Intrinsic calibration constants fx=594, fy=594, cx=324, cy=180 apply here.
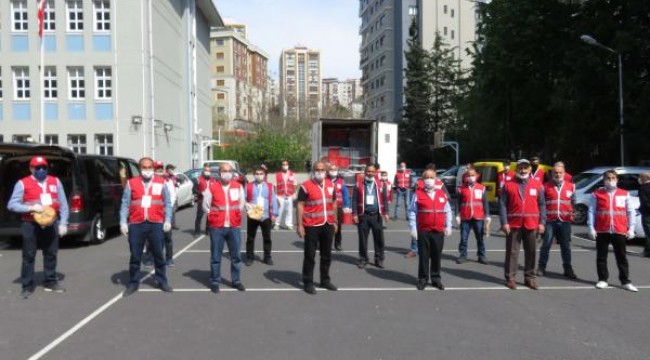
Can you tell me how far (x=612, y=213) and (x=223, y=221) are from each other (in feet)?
18.9

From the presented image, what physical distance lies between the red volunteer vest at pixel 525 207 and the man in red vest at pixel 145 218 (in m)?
5.07

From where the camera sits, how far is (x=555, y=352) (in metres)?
5.72

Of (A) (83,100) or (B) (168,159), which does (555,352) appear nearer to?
(A) (83,100)

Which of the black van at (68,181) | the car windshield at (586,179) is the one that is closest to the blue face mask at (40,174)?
the black van at (68,181)

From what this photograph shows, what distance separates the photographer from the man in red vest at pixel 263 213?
434 inches

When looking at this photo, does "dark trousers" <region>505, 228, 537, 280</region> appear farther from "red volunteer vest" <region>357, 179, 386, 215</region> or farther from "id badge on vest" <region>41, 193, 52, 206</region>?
"id badge on vest" <region>41, 193, 52, 206</region>

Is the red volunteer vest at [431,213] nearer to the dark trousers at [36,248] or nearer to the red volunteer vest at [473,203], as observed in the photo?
the red volunteer vest at [473,203]

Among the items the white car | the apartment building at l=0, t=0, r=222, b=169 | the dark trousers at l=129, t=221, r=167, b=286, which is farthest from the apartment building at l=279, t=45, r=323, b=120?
the dark trousers at l=129, t=221, r=167, b=286

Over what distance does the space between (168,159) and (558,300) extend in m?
33.5

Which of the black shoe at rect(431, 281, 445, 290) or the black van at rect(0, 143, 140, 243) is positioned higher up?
the black van at rect(0, 143, 140, 243)

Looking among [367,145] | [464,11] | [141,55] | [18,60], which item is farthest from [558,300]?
[464,11]

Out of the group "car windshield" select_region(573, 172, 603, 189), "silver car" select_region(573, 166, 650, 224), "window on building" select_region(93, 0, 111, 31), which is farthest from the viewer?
"window on building" select_region(93, 0, 111, 31)

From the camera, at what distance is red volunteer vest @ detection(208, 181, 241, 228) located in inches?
335

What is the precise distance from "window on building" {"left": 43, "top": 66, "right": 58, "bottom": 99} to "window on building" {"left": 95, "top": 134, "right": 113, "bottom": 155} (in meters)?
3.24
